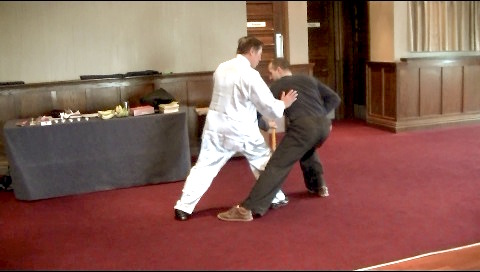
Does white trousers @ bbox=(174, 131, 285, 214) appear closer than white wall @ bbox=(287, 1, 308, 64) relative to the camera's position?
Yes

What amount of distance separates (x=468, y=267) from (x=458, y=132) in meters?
4.53

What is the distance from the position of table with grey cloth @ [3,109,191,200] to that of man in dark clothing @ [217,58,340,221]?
127cm

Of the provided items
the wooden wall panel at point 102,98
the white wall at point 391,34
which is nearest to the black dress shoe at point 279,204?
the wooden wall panel at point 102,98

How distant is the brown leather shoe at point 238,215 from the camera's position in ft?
12.8

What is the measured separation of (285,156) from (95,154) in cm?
186

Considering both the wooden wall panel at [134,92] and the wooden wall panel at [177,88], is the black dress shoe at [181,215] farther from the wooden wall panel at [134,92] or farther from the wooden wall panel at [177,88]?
the wooden wall panel at [177,88]

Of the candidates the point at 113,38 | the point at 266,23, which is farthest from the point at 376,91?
the point at 113,38

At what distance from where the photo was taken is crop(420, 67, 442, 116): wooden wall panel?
7.54m

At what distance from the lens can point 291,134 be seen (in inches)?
158

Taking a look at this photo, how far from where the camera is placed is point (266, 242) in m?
3.49

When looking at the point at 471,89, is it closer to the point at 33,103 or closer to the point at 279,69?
the point at 279,69

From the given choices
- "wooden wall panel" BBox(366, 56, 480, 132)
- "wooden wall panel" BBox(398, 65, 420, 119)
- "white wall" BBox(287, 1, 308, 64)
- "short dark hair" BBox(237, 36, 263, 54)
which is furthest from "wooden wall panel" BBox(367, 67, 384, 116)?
"short dark hair" BBox(237, 36, 263, 54)

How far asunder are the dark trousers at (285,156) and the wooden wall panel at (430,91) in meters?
3.92

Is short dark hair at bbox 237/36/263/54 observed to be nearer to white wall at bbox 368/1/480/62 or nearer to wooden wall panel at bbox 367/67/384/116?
white wall at bbox 368/1/480/62
